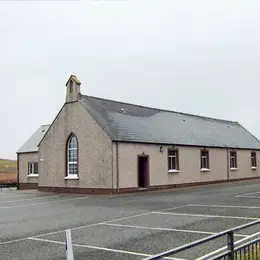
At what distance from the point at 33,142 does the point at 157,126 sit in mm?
14111

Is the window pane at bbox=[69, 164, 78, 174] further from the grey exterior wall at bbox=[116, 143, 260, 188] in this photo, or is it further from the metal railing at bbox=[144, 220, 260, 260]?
the metal railing at bbox=[144, 220, 260, 260]

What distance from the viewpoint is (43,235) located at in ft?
34.3

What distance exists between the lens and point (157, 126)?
3050cm

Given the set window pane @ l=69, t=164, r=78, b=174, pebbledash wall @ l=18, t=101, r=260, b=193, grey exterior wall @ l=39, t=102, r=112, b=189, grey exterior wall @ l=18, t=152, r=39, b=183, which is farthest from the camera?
grey exterior wall @ l=18, t=152, r=39, b=183

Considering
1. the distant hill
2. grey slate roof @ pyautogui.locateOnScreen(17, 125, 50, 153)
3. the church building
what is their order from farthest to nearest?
the distant hill → grey slate roof @ pyautogui.locateOnScreen(17, 125, 50, 153) → the church building

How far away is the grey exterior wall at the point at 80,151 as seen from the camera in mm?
24891

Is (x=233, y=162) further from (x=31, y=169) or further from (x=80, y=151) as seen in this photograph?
(x=31, y=169)

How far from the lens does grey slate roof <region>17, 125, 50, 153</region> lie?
36188 mm

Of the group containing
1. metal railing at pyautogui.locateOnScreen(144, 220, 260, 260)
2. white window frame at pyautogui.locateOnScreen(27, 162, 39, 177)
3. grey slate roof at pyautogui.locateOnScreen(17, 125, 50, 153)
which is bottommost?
metal railing at pyautogui.locateOnScreen(144, 220, 260, 260)

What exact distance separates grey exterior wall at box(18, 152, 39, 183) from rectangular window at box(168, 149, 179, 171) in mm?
13107

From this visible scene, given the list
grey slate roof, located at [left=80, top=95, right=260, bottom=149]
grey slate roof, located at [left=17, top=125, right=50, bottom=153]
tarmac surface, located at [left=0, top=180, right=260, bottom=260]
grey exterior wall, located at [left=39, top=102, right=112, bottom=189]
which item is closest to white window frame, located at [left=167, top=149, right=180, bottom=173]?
grey slate roof, located at [left=80, top=95, right=260, bottom=149]

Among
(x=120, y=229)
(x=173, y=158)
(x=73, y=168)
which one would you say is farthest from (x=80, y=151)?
(x=120, y=229)

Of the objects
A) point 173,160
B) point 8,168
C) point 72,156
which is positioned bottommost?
point 8,168

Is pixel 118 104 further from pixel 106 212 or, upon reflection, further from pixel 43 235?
pixel 43 235
